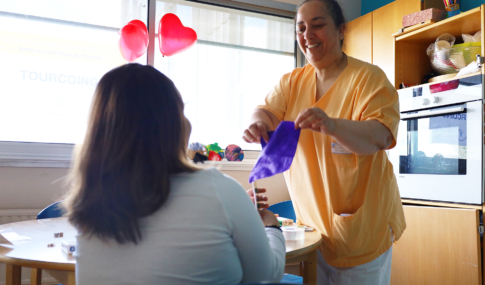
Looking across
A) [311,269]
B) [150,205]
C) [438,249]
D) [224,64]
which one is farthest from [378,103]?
[224,64]

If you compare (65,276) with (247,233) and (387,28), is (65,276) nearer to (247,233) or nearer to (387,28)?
(247,233)

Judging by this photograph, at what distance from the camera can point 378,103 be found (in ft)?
3.91

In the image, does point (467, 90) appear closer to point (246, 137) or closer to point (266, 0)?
point (246, 137)

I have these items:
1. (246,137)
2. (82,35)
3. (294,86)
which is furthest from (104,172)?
(82,35)

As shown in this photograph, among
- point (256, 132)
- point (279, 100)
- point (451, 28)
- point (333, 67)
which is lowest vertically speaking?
point (256, 132)

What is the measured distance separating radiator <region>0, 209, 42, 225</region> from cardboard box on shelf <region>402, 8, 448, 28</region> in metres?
3.10

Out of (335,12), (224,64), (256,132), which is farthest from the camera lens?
(224,64)

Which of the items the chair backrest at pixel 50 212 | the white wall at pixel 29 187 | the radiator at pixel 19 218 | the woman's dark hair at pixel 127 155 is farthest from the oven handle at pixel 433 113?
the radiator at pixel 19 218

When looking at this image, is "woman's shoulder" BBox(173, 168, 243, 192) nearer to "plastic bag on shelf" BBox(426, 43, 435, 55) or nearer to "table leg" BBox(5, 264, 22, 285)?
"table leg" BBox(5, 264, 22, 285)

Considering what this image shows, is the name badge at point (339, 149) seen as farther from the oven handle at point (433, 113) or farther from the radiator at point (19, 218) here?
the radiator at point (19, 218)

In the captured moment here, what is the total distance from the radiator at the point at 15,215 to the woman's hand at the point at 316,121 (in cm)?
239

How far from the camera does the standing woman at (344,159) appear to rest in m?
1.19

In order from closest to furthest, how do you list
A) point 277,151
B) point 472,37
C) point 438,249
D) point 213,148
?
1. point 277,151
2. point 438,249
3. point 472,37
4. point 213,148

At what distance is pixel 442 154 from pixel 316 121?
1.88 m
